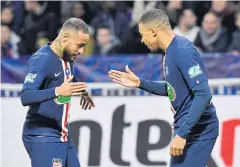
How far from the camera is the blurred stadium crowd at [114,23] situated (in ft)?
43.6

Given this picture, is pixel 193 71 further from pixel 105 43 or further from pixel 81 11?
pixel 81 11

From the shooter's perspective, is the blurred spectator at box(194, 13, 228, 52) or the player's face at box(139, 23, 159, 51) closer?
the player's face at box(139, 23, 159, 51)

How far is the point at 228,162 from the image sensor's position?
997cm

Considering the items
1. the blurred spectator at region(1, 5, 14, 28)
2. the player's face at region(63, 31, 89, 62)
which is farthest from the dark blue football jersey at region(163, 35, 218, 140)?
the blurred spectator at region(1, 5, 14, 28)

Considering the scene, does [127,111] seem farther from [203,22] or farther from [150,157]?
[203,22]

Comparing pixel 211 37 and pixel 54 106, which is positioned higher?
pixel 211 37

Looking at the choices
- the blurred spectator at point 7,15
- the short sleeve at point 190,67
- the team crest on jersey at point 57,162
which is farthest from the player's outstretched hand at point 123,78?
the blurred spectator at point 7,15

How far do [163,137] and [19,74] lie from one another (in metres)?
2.96

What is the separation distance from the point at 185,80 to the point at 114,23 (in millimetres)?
7396

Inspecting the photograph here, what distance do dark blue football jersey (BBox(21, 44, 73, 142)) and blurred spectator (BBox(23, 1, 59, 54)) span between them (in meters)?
6.59

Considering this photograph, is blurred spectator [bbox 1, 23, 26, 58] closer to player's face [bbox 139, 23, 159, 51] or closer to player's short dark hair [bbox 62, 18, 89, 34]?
player's short dark hair [bbox 62, 18, 89, 34]

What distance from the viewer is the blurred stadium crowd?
13289 mm

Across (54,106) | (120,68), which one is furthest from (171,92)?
(120,68)

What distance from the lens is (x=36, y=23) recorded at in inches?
576
